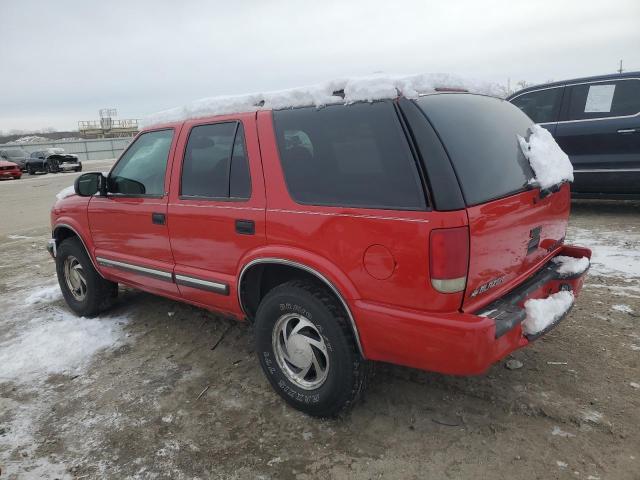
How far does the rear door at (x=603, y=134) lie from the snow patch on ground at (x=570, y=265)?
385 cm

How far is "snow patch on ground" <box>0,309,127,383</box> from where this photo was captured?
358 cm

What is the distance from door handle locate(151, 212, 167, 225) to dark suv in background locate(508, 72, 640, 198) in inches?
217

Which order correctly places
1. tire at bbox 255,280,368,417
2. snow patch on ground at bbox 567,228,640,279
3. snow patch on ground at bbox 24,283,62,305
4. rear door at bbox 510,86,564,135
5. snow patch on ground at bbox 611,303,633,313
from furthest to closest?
rear door at bbox 510,86,564,135
snow patch on ground at bbox 24,283,62,305
snow patch on ground at bbox 567,228,640,279
snow patch on ground at bbox 611,303,633,313
tire at bbox 255,280,368,417

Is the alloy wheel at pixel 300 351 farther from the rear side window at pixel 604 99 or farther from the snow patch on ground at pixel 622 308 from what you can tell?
the rear side window at pixel 604 99

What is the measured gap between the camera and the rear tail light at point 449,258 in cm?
210

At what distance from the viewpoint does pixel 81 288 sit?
459 centimetres

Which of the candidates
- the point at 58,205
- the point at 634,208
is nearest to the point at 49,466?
the point at 58,205

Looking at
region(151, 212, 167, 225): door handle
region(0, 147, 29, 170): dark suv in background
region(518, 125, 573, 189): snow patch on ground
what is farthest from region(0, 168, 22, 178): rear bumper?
region(518, 125, 573, 189): snow patch on ground

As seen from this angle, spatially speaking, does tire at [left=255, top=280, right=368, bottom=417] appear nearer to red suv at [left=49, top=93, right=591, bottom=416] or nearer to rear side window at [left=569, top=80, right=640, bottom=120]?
red suv at [left=49, top=93, right=591, bottom=416]

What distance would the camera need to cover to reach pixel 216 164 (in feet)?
10.2

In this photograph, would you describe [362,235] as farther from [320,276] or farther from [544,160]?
[544,160]

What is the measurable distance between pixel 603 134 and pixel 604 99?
0.45 metres

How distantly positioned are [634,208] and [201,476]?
7159 millimetres

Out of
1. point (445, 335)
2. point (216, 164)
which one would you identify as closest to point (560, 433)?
point (445, 335)
